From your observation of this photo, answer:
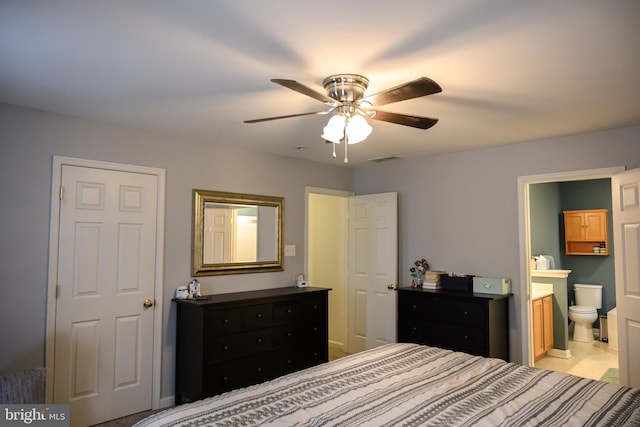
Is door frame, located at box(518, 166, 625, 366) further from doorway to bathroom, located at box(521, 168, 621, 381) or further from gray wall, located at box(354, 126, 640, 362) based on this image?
doorway to bathroom, located at box(521, 168, 621, 381)

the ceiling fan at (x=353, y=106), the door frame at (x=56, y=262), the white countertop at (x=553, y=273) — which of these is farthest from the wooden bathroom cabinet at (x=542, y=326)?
the door frame at (x=56, y=262)

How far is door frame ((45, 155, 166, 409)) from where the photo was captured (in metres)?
3.02

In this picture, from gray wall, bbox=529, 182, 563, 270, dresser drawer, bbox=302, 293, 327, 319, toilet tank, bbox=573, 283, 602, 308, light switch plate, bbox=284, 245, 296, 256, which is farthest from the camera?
toilet tank, bbox=573, 283, 602, 308

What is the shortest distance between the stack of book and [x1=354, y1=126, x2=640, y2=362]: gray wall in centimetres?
16

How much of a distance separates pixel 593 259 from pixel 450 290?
10.9ft

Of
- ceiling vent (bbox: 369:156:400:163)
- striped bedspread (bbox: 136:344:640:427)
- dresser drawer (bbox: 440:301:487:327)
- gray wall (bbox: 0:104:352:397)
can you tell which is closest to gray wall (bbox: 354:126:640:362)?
ceiling vent (bbox: 369:156:400:163)

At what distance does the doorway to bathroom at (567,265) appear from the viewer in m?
4.96

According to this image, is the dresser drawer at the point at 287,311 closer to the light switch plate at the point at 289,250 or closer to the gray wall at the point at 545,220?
the light switch plate at the point at 289,250

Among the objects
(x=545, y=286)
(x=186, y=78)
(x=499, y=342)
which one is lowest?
(x=499, y=342)

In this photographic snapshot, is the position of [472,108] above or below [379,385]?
above

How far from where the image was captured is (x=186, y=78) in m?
2.41

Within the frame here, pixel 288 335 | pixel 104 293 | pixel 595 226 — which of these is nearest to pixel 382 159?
pixel 288 335

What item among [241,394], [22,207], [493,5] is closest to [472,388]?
[241,394]

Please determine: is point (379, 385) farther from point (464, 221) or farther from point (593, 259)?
point (593, 259)
